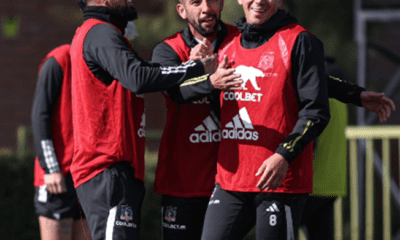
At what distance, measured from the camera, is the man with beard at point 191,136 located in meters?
3.38

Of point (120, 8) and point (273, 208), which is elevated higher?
point (120, 8)

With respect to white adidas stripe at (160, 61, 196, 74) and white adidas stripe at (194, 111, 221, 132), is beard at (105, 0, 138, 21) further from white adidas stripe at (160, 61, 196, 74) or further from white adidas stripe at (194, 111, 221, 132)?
white adidas stripe at (194, 111, 221, 132)

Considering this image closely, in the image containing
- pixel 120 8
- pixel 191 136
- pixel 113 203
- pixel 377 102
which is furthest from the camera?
pixel 191 136

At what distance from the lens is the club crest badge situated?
117 inches

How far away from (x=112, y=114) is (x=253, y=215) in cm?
91

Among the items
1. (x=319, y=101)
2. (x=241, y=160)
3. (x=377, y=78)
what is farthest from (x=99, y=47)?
(x=377, y=78)

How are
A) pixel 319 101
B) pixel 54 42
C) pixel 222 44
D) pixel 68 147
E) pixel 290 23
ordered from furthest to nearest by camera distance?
pixel 54 42, pixel 68 147, pixel 222 44, pixel 290 23, pixel 319 101

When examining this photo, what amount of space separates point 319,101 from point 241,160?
0.51m

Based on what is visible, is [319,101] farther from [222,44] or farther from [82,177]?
[82,177]

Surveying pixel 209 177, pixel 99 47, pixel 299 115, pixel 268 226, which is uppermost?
pixel 99 47

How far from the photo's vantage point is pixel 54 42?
11.4 meters

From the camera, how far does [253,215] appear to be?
10.1ft

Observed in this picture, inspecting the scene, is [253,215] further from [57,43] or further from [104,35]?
[57,43]

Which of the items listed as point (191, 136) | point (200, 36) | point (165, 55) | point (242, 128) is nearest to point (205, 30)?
point (200, 36)
